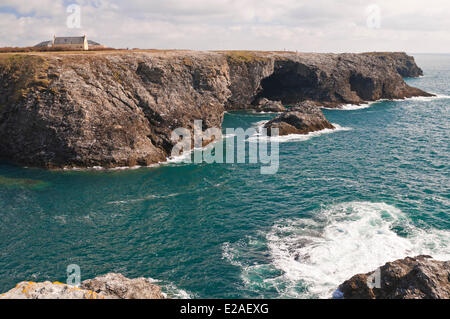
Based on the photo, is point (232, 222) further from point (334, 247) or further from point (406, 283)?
point (406, 283)

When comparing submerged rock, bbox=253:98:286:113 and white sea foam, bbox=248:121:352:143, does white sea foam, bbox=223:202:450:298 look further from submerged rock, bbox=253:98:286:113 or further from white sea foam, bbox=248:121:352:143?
submerged rock, bbox=253:98:286:113

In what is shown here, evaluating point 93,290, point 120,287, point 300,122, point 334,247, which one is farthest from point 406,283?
point 300,122

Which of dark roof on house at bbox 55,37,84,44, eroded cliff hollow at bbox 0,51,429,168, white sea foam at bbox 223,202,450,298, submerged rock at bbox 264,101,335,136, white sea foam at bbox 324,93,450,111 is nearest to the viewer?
white sea foam at bbox 223,202,450,298

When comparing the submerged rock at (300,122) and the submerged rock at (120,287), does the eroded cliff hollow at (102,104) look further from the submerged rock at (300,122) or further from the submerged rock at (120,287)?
the submerged rock at (120,287)

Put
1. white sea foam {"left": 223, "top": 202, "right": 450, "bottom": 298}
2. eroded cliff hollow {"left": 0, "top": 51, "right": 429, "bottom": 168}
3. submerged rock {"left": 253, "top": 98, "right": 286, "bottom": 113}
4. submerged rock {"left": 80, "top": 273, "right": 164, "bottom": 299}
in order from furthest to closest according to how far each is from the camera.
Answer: submerged rock {"left": 253, "top": 98, "right": 286, "bottom": 113} → eroded cliff hollow {"left": 0, "top": 51, "right": 429, "bottom": 168} → white sea foam {"left": 223, "top": 202, "right": 450, "bottom": 298} → submerged rock {"left": 80, "top": 273, "right": 164, "bottom": 299}

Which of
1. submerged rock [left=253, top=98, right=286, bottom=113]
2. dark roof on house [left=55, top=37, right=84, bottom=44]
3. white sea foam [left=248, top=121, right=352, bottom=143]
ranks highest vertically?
dark roof on house [left=55, top=37, right=84, bottom=44]

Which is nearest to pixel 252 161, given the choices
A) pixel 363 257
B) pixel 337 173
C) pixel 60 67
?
pixel 337 173

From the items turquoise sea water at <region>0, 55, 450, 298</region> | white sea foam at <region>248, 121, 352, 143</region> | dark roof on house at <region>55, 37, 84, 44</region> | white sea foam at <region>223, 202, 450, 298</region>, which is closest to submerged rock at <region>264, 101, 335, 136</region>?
white sea foam at <region>248, 121, 352, 143</region>
